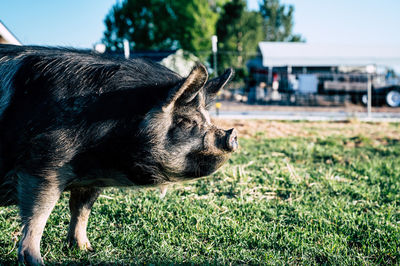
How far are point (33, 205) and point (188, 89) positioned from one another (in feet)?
3.97

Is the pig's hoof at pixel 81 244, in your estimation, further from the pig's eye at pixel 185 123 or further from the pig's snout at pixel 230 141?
the pig's snout at pixel 230 141

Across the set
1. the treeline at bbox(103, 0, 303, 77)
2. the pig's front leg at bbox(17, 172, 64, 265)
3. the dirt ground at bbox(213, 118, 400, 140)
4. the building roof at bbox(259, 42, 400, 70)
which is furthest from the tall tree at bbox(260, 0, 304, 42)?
the pig's front leg at bbox(17, 172, 64, 265)

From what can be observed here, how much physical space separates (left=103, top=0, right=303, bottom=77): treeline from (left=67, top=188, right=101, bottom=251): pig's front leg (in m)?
33.7

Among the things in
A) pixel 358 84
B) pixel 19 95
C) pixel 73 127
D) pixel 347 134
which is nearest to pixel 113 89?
pixel 73 127

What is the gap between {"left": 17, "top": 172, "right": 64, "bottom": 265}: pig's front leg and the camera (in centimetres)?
245

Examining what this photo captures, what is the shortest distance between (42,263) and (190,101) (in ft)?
4.61

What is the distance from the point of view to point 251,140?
813cm

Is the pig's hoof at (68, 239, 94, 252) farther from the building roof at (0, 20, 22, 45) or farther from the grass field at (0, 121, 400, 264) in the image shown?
the building roof at (0, 20, 22, 45)

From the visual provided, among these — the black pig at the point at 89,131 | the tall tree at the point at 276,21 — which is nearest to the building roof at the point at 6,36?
the black pig at the point at 89,131

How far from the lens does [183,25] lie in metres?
36.6

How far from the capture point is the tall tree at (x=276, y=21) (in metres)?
68.4

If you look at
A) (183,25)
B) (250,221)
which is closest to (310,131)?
(250,221)

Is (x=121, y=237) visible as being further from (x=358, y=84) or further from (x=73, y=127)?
(x=358, y=84)

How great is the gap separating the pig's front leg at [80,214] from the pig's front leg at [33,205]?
0.44 metres
